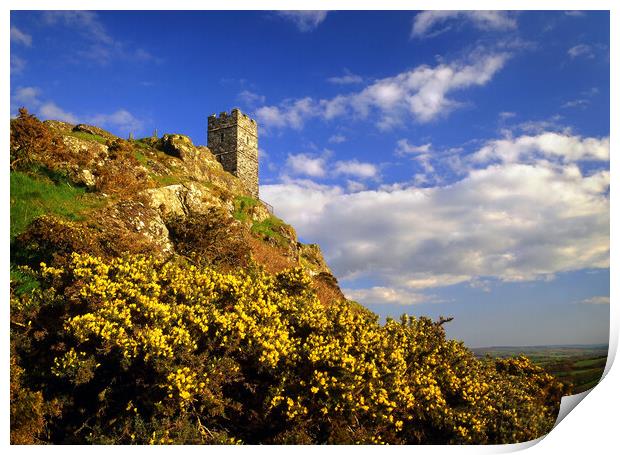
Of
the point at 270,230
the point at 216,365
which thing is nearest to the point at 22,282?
the point at 216,365

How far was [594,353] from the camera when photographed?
32.7 ft

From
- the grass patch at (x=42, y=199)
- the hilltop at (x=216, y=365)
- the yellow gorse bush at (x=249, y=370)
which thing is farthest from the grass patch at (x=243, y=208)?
the yellow gorse bush at (x=249, y=370)

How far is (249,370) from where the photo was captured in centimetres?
823

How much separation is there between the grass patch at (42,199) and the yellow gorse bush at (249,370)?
12.9 ft

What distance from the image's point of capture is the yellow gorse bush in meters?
7.28

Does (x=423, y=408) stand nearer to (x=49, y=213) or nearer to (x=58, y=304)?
(x=58, y=304)

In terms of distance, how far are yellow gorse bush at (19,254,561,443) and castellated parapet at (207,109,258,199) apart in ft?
85.7

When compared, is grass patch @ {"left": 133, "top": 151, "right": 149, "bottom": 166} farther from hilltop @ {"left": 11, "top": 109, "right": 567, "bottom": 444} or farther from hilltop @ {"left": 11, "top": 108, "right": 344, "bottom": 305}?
hilltop @ {"left": 11, "top": 109, "right": 567, "bottom": 444}

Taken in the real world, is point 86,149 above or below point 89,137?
below

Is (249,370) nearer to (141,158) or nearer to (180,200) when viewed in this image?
(180,200)

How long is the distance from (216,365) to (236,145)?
28.9 m

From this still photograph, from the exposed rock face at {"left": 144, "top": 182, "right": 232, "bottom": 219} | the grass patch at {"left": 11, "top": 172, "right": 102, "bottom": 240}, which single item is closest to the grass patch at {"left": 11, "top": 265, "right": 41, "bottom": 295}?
the grass patch at {"left": 11, "top": 172, "right": 102, "bottom": 240}

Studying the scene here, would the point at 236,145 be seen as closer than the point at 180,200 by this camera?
No
